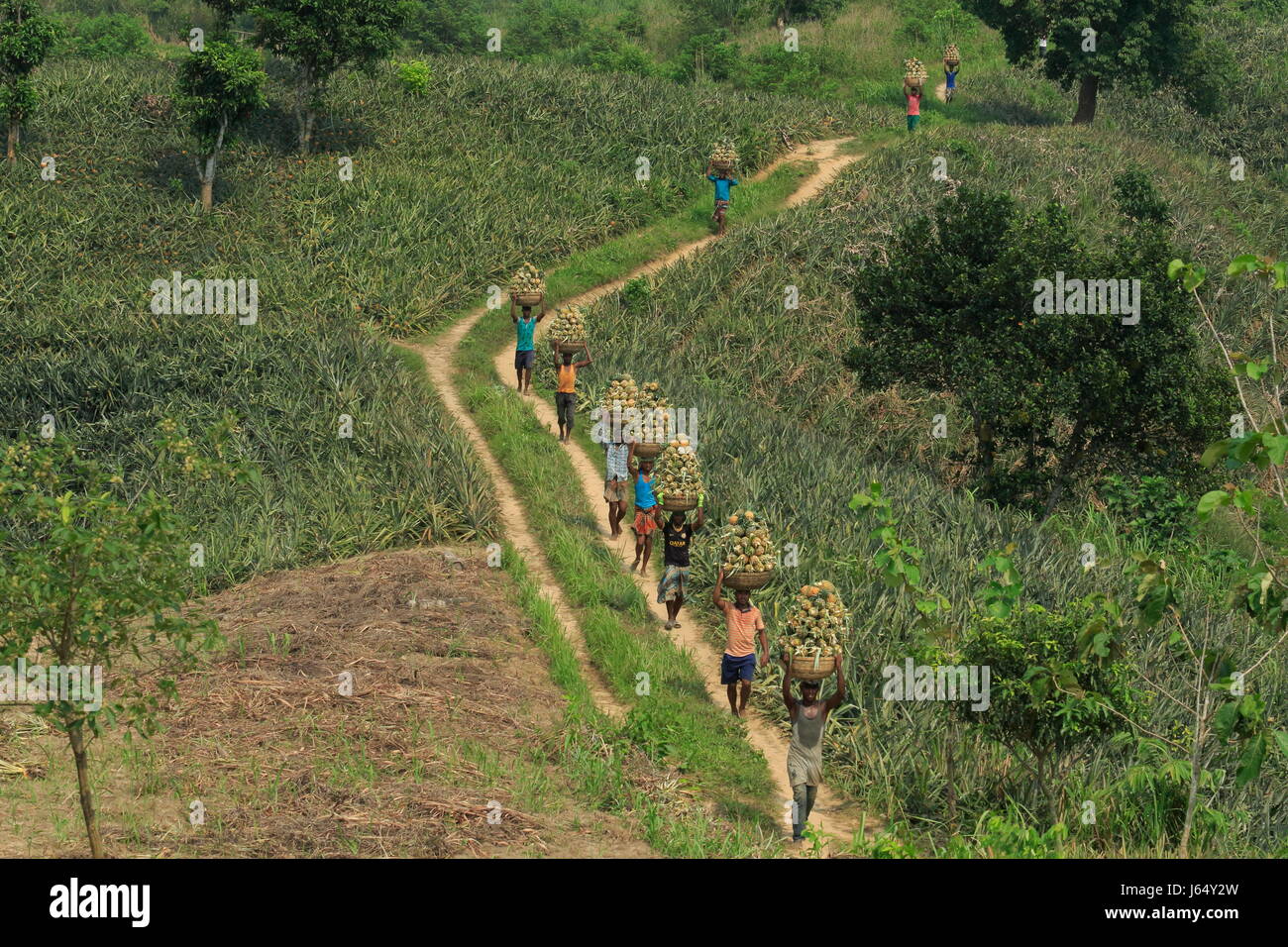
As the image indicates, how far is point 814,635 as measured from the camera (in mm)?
11469

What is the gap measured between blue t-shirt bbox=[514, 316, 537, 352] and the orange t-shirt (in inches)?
375

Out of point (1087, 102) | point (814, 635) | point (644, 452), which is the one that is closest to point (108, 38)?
point (1087, 102)

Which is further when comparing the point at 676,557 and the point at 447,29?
the point at 447,29

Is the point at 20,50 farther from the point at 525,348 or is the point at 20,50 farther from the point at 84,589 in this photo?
the point at 84,589

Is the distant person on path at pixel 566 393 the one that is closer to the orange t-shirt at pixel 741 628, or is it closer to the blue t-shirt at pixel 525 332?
the blue t-shirt at pixel 525 332

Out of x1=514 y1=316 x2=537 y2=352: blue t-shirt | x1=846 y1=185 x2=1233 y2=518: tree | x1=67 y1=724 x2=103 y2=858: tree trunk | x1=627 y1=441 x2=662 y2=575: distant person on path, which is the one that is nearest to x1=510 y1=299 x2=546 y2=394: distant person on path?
x1=514 y1=316 x2=537 y2=352: blue t-shirt

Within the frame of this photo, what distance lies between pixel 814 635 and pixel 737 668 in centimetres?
193

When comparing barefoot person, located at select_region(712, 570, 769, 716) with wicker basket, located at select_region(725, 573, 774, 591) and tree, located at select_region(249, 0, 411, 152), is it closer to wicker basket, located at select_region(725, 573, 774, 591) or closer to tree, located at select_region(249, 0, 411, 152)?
wicker basket, located at select_region(725, 573, 774, 591)

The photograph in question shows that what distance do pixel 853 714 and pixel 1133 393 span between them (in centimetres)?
946

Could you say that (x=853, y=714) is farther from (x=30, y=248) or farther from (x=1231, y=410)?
(x=30, y=248)

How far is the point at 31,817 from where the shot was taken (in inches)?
445

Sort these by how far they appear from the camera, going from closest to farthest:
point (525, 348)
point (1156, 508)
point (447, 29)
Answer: point (1156, 508) → point (525, 348) → point (447, 29)

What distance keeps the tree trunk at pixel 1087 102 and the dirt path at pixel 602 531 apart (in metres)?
10.9
